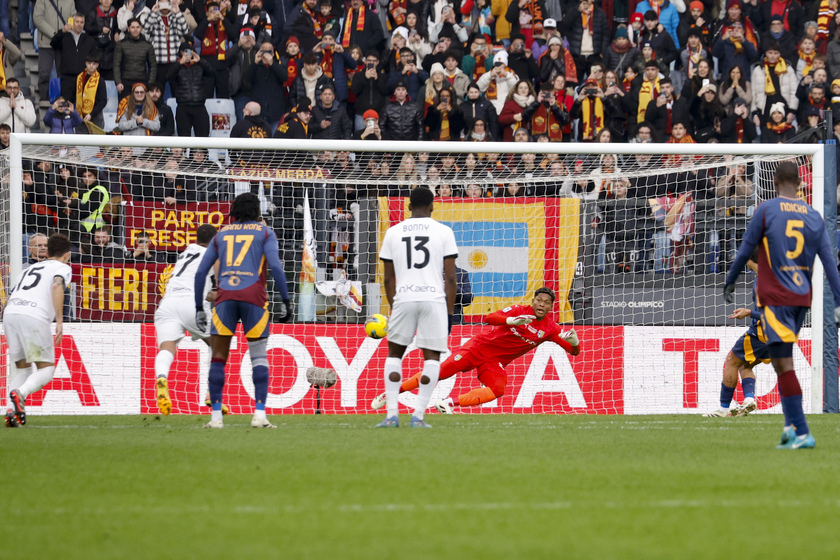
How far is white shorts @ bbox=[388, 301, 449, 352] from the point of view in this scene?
849 cm

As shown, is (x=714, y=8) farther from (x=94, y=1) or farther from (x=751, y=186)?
(x=94, y=1)

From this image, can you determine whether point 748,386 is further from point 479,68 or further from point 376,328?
point 479,68

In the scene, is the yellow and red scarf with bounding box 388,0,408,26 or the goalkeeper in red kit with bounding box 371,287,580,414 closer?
the goalkeeper in red kit with bounding box 371,287,580,414

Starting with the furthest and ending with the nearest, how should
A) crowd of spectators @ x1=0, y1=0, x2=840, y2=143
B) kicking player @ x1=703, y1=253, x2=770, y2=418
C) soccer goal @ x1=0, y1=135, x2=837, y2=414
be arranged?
crowd of spectators @ x1=0, y1=0, x2=840, y2=143 → soccer goal @ x1=0, y1=135, x2=837, y2=414 → kicking player @ x1=703, y1=253, x2=770, y2=418

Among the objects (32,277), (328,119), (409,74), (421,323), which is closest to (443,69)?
(409,74)

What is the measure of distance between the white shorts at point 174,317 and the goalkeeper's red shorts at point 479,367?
268 cm

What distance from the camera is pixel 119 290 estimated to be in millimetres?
12656

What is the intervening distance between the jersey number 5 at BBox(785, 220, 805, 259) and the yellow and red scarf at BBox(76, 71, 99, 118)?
12252 millimetres

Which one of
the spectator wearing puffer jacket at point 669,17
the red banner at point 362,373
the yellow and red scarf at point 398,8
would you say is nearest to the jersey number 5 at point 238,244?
the red banner at point 362,373

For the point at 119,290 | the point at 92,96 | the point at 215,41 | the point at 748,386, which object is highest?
the point at 215,41

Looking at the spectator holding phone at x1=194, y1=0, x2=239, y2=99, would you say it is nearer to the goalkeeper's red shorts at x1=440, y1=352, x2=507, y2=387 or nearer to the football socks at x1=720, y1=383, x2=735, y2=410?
the goalkeeper's red shorts at x1=440, y1=352, x2=507, y2=387

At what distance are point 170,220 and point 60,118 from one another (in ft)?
12.8

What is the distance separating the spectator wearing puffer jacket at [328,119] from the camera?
53.1 ft

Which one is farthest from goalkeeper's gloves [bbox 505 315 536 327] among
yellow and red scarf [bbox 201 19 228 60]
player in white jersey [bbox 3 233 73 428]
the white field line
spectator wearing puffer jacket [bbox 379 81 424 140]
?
yellow and red scarf [bbox 201 19 228 60]
